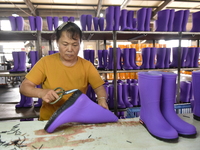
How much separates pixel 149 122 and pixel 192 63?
253 cm

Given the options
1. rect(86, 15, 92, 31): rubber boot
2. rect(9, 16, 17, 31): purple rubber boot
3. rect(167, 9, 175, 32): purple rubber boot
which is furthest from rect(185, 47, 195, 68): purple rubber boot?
rect(9, 16, 17, 31): purple rubber boot

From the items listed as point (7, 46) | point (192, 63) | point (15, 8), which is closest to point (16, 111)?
point (192, 63)

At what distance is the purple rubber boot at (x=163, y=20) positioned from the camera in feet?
8.43

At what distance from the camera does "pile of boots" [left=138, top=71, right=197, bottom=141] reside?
75 centimetres

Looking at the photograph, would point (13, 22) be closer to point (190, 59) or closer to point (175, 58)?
point (175, 58)

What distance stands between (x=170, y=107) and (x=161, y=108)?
0.05 metres

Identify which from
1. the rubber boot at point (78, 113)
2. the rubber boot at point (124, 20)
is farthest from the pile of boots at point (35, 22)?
the rubber boot at point (78, 113)

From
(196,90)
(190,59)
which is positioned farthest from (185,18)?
(196,90)

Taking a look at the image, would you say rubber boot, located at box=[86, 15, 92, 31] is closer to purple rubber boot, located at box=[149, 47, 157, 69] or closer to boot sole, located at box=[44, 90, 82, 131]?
purple rubber boot, located at box=[149, 47, 157, 69]

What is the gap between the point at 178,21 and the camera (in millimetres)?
2623

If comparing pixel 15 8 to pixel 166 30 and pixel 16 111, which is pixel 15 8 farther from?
pixel 166 30

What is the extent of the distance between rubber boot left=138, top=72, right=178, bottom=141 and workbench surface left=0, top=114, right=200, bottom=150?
0.04 m

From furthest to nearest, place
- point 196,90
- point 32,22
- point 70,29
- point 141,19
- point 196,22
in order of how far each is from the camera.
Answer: point 196,22
point 141,19
point 32,22
point 70,29
point 196,90

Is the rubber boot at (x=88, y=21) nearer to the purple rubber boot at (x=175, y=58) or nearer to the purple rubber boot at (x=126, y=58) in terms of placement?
the purple rubber boot at (x=126, y=58)
